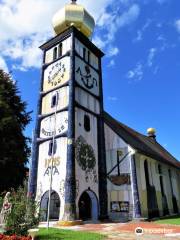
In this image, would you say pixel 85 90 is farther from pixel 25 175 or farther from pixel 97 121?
pixel 25 175

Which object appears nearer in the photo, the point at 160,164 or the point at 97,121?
the point at 97,121

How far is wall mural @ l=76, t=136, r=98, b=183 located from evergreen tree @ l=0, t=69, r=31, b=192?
6.42 meters

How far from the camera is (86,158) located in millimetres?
24766

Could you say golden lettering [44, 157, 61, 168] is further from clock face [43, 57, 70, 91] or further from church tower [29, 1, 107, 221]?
clock face [43, 57, 70, 91]

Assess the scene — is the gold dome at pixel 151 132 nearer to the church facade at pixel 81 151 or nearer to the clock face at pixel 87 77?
the church facade at pixel 81 151

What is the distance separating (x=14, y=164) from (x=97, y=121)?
931cm

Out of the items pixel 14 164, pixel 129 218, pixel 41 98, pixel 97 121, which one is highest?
pixel 41 98

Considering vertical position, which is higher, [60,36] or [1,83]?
[60,36]

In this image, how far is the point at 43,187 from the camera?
78.2 ft

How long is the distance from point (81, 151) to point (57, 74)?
8935 millimetres

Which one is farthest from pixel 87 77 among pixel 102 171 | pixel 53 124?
pixel 102 171

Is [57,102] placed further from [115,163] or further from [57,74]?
[115,163]

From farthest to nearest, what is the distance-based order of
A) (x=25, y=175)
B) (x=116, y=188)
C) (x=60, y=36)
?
(x=60, y=36) → (x=25, y=175) → (x=116, y=188)

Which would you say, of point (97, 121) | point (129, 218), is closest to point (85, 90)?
point (97, 121)
